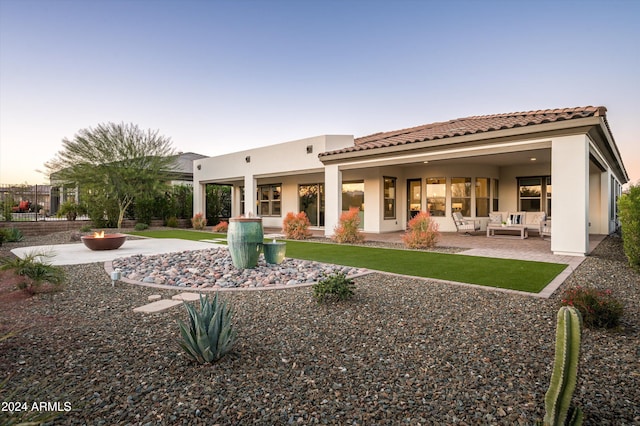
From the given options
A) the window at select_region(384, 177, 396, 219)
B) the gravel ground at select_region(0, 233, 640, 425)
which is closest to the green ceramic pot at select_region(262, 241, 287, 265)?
the gravel ground at select_region(0, 233, 640, 425)

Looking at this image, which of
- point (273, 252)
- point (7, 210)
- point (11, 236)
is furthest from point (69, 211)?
point (273, 252)

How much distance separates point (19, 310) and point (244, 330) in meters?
3.22

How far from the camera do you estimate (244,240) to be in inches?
274

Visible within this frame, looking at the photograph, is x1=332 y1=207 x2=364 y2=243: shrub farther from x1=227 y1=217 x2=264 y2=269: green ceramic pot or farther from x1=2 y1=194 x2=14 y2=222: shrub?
x1=2 y1=194 x2=14 y2=222: shrub

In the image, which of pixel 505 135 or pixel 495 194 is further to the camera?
pixel 495 194

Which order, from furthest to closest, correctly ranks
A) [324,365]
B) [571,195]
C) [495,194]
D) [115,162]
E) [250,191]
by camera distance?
[250,191] < [115,162] < [495,194] < [571,195] < [324,365]

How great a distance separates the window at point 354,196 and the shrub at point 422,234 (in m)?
5.80

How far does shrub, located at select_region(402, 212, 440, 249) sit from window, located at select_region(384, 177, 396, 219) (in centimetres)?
536

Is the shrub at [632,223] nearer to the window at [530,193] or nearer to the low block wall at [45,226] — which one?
the window at [530,193]

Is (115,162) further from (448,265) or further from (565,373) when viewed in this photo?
(565,373)

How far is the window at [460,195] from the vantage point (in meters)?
15.8

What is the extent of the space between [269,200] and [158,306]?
17150 mm

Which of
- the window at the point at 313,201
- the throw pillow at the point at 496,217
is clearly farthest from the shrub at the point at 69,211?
the throw pillow at the point at 496,217

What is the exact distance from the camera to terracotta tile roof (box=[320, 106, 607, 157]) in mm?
8527
